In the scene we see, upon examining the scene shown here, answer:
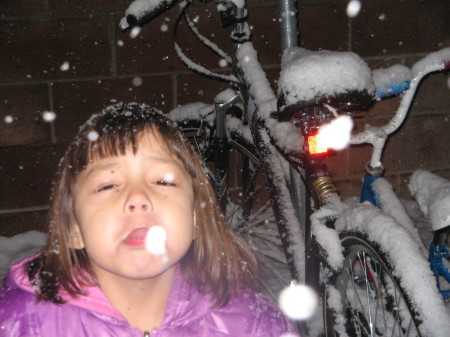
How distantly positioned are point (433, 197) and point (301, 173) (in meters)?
0.59

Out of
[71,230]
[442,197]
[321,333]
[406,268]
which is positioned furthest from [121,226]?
[321,333]

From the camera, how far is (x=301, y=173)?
6.96 feet

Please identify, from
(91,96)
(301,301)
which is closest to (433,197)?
(301,301)

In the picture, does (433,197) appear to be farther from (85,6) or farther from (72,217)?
(85,6)

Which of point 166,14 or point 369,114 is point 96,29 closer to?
point 166,14

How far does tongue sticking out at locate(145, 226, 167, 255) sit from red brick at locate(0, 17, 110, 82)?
6.84 feet

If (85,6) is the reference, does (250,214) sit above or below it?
below

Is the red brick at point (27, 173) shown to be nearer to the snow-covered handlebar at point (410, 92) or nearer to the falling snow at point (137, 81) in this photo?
the falling snow at point (137, 81)

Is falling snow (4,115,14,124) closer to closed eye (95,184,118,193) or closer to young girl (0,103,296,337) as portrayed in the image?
young girl (0,103,296,337)

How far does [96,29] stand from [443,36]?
233cm

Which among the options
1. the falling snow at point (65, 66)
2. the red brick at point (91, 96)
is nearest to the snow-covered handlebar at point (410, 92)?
the red brick at point (91, 96)

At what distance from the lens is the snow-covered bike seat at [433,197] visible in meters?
1.52

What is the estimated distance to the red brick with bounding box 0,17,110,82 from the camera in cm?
297

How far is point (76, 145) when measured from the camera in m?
1.46
